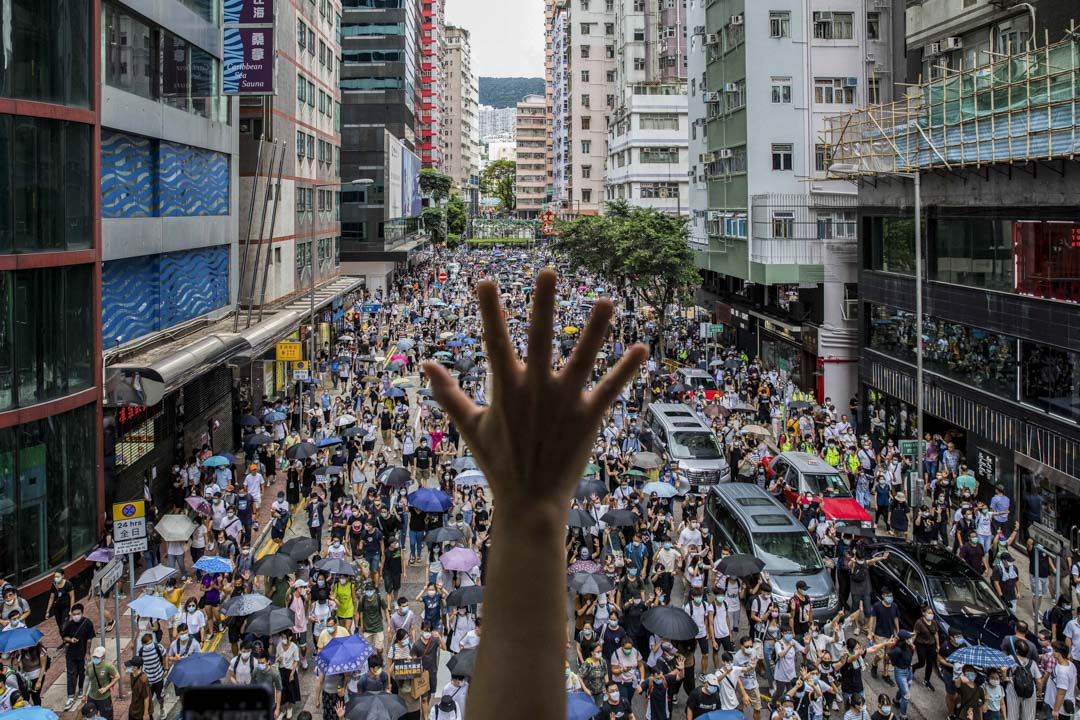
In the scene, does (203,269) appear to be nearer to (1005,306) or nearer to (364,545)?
(364,545)

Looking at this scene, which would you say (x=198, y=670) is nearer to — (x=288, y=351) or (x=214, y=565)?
(x=214, y=565)

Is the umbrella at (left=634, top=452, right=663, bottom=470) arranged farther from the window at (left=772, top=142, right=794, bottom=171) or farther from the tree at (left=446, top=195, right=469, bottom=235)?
the tree at (left=446, top=195, right=469, bottom=235)

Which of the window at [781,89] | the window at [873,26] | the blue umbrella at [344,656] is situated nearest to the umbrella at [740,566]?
the blue umbrella at [344,656]

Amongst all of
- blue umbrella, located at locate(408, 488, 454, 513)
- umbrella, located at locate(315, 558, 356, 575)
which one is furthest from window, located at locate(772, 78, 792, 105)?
umbrella, located at locate(315, 558, 356, 575)

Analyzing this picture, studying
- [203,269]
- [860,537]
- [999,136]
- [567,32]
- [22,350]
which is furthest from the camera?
[567,32]

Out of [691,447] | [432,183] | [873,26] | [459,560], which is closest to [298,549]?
[459,560]

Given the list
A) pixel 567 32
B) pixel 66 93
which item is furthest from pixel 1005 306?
pixel 567 32
